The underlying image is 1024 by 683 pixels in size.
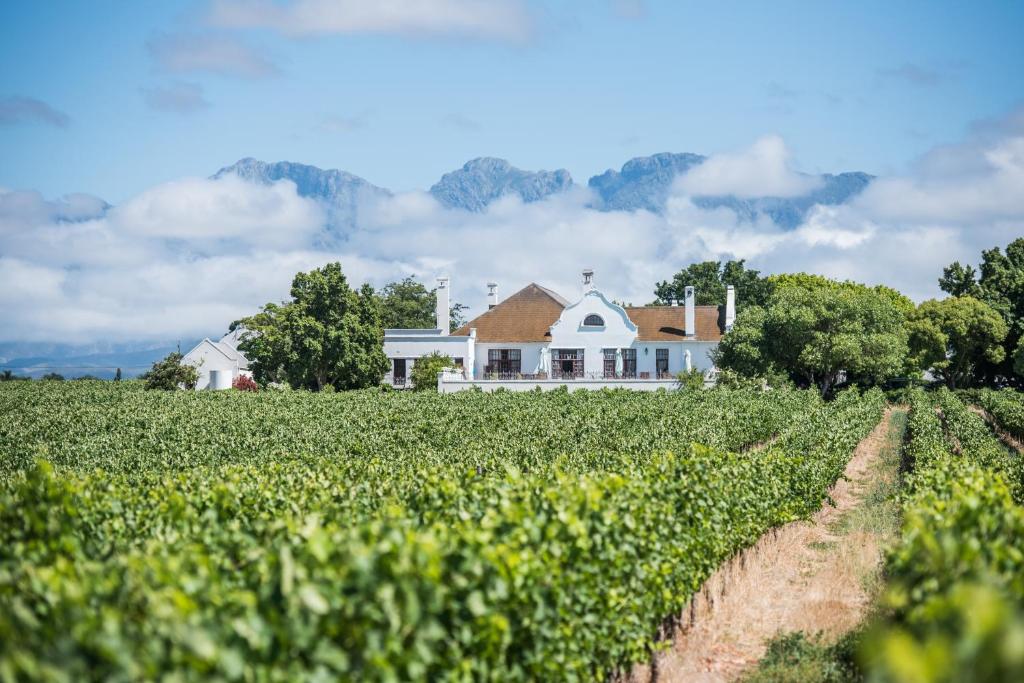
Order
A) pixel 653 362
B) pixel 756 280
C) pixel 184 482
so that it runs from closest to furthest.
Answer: pixel 184 482
pixel 653 362
pixel 756 280

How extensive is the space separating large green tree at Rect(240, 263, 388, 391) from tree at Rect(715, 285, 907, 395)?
75.4ft

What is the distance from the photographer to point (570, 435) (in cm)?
2155

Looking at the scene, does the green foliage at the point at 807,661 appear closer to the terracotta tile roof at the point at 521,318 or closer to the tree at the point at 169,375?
the terracotta tile roof at the point at 521,318

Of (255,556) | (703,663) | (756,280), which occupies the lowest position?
(703,663)

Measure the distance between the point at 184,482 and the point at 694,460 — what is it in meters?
6.56

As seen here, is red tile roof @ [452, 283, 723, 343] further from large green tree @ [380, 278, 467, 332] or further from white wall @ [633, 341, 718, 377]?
large green tree @ [380, 278, 467, 332]

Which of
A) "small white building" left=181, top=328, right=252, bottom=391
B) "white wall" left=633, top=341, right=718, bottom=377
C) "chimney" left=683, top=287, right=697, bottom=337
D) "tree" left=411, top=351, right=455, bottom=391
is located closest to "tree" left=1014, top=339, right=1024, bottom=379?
"white wall" left=633, top=341, right=718, bottom=377

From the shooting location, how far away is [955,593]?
13.1 ft

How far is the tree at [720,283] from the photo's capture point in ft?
270

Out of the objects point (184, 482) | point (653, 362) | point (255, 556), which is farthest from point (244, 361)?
point (255, 556)

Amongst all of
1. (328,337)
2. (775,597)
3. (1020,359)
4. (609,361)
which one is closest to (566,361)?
(609,361)

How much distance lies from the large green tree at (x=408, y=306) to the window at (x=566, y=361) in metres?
32.0

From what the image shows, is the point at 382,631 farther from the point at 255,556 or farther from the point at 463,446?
the point at 463,446

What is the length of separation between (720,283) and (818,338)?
3742 cm
